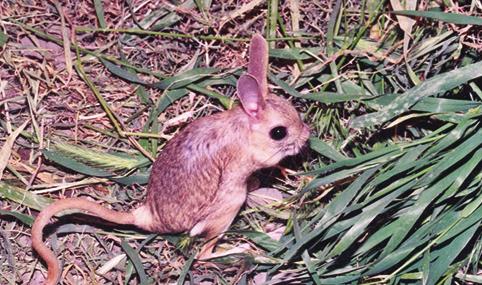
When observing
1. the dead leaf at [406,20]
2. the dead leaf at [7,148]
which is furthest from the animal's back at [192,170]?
the dead leaf at [406,20]

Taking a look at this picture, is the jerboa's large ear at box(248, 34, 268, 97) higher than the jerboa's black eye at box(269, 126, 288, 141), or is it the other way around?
the jerboa's large ear at box(248, 34, 268, 97)

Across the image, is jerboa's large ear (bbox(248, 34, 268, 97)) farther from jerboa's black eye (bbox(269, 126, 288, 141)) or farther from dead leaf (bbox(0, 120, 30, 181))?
dead leaf (bbox(0, 120, 30, 181))

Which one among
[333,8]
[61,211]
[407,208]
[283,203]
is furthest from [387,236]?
[61,211]

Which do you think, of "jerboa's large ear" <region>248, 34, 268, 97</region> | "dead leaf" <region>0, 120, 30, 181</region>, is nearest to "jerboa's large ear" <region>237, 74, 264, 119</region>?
"jerboa's large ear" <region>248, 34, 268, 97</region>

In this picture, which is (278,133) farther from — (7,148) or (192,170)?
(7,148)

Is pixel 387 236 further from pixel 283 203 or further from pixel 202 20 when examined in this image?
pixel 202 20

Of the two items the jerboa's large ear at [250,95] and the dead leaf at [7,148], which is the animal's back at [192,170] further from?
the dead leaf at [7,148]

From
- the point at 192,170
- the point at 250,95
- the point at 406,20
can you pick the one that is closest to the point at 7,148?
the point at 192,170
